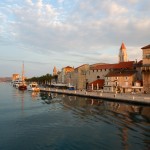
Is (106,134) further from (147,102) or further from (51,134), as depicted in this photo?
(147,102)

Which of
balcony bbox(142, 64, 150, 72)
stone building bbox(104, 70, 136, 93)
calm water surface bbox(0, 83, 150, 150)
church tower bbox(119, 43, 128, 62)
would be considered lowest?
calm water surface bbox(0, 83, 150, 150)

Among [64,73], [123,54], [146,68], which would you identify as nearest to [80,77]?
[123,54]

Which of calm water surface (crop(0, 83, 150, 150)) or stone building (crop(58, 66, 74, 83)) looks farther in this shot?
stone building (crop(58, 66, 74, 83))

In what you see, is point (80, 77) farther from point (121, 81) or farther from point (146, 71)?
point (146, 71)

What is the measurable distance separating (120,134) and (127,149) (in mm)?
5168

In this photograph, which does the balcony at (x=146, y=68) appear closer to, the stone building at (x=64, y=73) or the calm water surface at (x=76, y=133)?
the calm water surface at (x=76, y=133)

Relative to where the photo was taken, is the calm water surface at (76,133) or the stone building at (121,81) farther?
the stone building at (121,81)

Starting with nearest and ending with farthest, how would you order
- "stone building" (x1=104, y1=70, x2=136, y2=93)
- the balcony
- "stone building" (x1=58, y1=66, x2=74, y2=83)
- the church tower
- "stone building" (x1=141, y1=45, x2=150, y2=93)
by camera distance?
the balcony → "stone building" (x1=141, y1=45, x2=150, y2=93) → "stone building" (x1=104, y1=70, x2=136, y2=93) → the church tower → "stone building" (x1=58, y1=66, x2=74, y2=83)

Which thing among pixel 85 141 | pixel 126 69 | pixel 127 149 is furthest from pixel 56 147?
pixel 126 69

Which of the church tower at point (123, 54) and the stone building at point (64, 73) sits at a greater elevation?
the church tower at point (123, 54)

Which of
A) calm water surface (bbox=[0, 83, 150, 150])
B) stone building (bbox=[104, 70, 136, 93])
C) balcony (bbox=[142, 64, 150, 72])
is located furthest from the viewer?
stone building (bbox=[104, 70, 136, 93])

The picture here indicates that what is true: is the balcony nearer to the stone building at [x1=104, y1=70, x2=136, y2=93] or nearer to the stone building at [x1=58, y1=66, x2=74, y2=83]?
the stone building at [x1=104, y1=70, x2=136, y2=93]

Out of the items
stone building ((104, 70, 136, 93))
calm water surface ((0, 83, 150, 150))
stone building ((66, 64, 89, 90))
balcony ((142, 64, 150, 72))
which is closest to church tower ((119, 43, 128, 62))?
stone building ((66, 64, 89, 90))

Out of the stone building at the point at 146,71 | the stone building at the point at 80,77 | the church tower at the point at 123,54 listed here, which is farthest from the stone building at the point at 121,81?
the church tower at the point at 123,54
